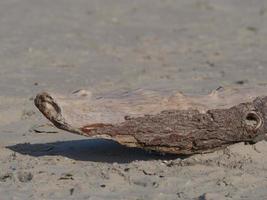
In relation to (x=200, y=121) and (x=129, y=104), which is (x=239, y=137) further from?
(x=129, y=104)

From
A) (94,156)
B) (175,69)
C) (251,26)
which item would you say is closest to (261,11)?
(251,26)

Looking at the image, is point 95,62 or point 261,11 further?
point 261,11

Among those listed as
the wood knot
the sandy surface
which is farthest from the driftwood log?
the sandy surface

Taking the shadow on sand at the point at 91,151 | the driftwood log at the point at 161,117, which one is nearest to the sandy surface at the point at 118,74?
the shadow on sand at the point at 91,151

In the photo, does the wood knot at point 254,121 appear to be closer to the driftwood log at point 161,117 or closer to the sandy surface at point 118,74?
the driftwood log at point 161,117

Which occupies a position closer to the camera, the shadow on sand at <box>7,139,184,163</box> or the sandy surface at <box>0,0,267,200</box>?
the sandy surface at <box>0,0,267,200</box>

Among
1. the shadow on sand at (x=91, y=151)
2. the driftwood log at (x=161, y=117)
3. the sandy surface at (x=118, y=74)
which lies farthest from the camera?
the shadow on sand at (x=91, y=151)

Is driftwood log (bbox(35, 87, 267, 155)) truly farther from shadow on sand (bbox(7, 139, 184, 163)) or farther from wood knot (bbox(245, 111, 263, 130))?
shadow on sand (bbox(7, 139, 184, 163))
